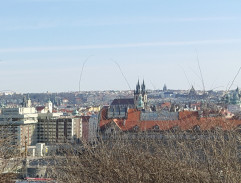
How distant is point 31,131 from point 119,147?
59.6 metres

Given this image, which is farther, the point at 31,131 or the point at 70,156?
the point at 31,131

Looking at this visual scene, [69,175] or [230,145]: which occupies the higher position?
[230,145]

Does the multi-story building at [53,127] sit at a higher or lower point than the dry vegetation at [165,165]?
lower

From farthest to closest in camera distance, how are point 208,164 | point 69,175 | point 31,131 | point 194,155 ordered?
point 31,131, point 69,175, point 194,155, point 208,164

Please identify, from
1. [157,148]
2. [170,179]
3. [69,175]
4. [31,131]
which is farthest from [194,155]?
[31,131]

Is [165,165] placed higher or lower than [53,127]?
higher

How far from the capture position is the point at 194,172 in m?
7.95

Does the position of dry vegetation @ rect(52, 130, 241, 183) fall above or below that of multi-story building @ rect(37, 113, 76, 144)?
above

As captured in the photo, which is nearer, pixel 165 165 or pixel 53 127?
pixel 165 165

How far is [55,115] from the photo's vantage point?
78062 millimetres

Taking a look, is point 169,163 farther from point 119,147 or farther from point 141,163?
point 119,147

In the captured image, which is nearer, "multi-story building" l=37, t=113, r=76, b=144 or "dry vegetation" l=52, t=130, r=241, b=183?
"dry vegetation" l=52, t=130, r=241, b=183

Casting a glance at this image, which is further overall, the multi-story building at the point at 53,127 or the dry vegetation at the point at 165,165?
the multi-story building at the point at 53,127

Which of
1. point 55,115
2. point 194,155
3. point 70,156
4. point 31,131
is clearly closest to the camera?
point 194,155
